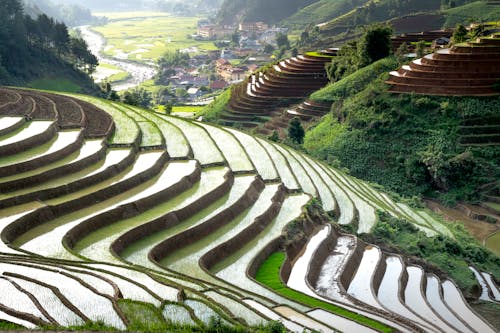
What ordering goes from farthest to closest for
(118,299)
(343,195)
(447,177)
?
(447,177)
(343,195)
(118,299)

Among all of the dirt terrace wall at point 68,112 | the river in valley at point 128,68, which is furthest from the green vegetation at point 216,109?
the river in valley at point 128,68

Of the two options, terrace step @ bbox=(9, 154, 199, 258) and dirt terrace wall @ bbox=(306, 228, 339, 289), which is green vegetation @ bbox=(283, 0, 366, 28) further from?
dirt terrace wall @ bbox=(306, 228, 339, 289)

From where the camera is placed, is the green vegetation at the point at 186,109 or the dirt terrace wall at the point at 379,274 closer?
the dirt terrace wall at the point at 379,274

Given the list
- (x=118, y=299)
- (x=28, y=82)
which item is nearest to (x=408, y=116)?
(x=118, y=299)

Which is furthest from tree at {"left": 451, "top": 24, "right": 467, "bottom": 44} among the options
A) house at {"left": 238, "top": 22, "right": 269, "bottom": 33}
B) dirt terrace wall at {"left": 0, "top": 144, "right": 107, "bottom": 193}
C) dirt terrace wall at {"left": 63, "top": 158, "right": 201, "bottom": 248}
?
house at {"left": 238, "top": 22, "right": 269, "bottom": 33}

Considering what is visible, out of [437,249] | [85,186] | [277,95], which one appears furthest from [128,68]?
[437,249]

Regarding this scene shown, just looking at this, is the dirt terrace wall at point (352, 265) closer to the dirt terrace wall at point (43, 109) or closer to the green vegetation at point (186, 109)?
the dirt terrace wall at point (43, 109)

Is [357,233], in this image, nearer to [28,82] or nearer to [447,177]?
[447,177]
